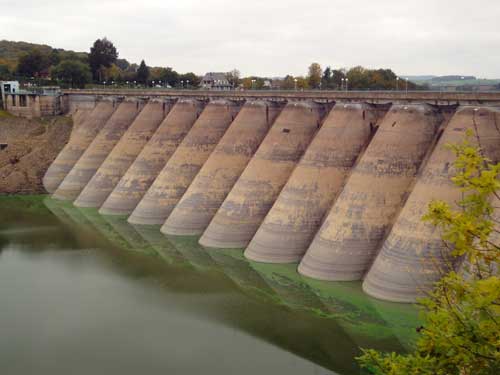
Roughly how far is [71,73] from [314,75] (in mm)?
28170

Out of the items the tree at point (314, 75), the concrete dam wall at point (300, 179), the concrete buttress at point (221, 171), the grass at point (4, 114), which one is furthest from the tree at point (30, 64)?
the concrete buttress at point (221, 171)

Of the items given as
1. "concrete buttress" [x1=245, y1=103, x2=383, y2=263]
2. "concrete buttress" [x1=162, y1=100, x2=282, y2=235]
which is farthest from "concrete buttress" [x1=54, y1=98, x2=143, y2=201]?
"concrete buttress" [x1=245, y1=103, x2=383, y2=263]

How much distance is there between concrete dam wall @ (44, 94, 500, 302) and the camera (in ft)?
60.1

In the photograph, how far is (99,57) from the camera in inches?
2810

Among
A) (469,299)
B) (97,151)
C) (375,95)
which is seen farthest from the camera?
(97,151)

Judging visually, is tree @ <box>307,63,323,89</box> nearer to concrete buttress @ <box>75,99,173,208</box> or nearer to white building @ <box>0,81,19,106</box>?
concrete buttress @ <box>75,99,173,208</box>

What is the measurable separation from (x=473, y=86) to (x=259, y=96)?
12.2m

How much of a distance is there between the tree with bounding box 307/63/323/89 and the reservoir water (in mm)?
37397

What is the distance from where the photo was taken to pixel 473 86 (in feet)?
67.3

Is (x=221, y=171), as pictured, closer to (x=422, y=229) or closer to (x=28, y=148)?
(x=422, y=229)

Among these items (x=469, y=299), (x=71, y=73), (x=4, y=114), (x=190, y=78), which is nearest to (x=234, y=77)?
(x=190, y=78)

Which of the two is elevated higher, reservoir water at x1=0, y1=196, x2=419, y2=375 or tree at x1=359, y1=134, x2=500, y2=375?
tree at x1=359, y1=134, x2=500, y2=375

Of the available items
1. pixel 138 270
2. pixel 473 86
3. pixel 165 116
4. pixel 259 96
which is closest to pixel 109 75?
pixel 165 116

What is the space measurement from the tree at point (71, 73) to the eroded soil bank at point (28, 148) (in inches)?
713
